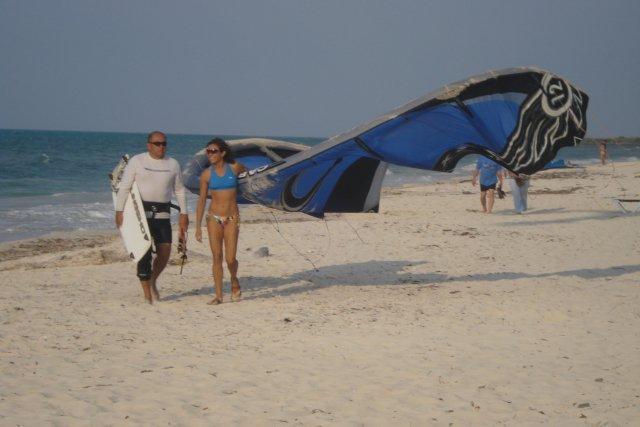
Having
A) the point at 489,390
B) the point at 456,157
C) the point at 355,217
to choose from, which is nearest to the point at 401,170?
the point at 355,217

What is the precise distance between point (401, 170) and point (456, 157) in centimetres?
3571

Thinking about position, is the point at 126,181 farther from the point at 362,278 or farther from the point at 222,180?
the point at 362,278

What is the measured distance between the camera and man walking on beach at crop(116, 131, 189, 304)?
741 cm

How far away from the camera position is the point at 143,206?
740 centimetres

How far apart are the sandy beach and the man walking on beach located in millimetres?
705

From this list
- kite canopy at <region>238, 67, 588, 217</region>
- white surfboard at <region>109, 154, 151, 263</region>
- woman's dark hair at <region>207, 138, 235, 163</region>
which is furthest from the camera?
woman's dark hair at <region>207, 138, 235, 163</region>

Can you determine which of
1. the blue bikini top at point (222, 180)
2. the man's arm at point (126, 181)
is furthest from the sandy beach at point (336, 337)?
the blue bikini top at point (222, 180)

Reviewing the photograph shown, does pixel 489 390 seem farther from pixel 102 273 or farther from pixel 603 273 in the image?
pixel 102 273

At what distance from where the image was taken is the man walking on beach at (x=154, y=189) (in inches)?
292

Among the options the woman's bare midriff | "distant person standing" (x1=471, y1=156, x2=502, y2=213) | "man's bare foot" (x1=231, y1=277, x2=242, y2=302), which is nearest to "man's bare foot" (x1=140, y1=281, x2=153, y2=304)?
"man's bare foot" (x1=231, y1=277, x2=242, y2=302)

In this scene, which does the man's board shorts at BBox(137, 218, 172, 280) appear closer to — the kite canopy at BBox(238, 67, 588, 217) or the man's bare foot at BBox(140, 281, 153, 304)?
the man's bare foot at BBox(140, 281, 153, 304)

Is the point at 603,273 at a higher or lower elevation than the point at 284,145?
lower

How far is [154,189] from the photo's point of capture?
7422 mm

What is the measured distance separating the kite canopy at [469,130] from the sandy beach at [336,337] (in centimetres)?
157
